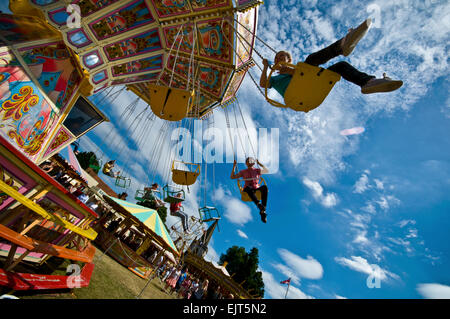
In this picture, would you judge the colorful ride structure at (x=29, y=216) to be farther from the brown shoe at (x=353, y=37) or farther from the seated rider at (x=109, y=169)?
the seated rider at (x=109, y=169)

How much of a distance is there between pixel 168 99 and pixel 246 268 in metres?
25.8

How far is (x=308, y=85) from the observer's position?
2.44 metres

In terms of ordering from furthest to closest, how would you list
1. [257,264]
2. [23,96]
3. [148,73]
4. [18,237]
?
[257,264] → [148,73] → [23,96] → [18,237]

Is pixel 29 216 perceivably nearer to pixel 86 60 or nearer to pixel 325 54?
pixel 86 60

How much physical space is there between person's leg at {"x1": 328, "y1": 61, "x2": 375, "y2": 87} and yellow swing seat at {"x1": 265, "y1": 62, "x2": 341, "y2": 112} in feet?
0.87

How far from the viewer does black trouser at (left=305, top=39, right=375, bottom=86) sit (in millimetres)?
2436

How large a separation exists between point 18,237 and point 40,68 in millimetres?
Answer: 3740

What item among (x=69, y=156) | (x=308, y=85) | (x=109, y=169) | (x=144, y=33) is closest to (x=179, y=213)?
(x=109, y=169)

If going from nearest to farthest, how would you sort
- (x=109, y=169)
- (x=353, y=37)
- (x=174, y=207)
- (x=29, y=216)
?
(x=353, y=37) < (x=29, y=216) < (x=174, y=207) < (x=109, y=169)

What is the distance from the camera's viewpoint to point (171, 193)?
7.54 metres

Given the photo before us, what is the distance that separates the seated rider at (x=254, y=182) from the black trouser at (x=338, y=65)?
2.34 metres

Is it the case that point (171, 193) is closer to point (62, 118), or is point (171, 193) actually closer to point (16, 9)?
point (62, 118)

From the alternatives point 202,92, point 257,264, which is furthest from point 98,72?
point 257,264

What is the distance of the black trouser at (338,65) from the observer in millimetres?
2436
